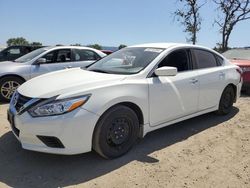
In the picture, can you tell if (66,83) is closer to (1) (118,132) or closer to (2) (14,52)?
(1) (118,132)

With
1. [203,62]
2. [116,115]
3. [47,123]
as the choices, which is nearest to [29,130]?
[47,123]

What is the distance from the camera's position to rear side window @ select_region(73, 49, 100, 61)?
28.0ft

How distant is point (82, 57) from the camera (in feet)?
28.3

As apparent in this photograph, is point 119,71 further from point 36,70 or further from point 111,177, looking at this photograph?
point 36,70

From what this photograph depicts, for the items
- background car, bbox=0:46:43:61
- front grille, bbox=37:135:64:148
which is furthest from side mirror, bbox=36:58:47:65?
background car, bbox=0:46:43:61

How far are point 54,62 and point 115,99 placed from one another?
4.77 meters

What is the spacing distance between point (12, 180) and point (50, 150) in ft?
1.74

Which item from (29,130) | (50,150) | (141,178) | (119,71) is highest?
(119,71)

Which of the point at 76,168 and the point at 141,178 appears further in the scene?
the point at 76,168

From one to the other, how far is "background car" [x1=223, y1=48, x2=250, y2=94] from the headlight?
220 inches

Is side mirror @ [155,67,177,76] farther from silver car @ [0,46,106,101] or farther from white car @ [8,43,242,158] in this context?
silver car @ [0,46,106,101]

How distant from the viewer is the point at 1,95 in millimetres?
7367

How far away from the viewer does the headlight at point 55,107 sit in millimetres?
3496

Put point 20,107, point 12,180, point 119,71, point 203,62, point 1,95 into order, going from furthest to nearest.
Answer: point 1,95 → point 203,62 → point 119,71 → point 20,107 → point 12,180
